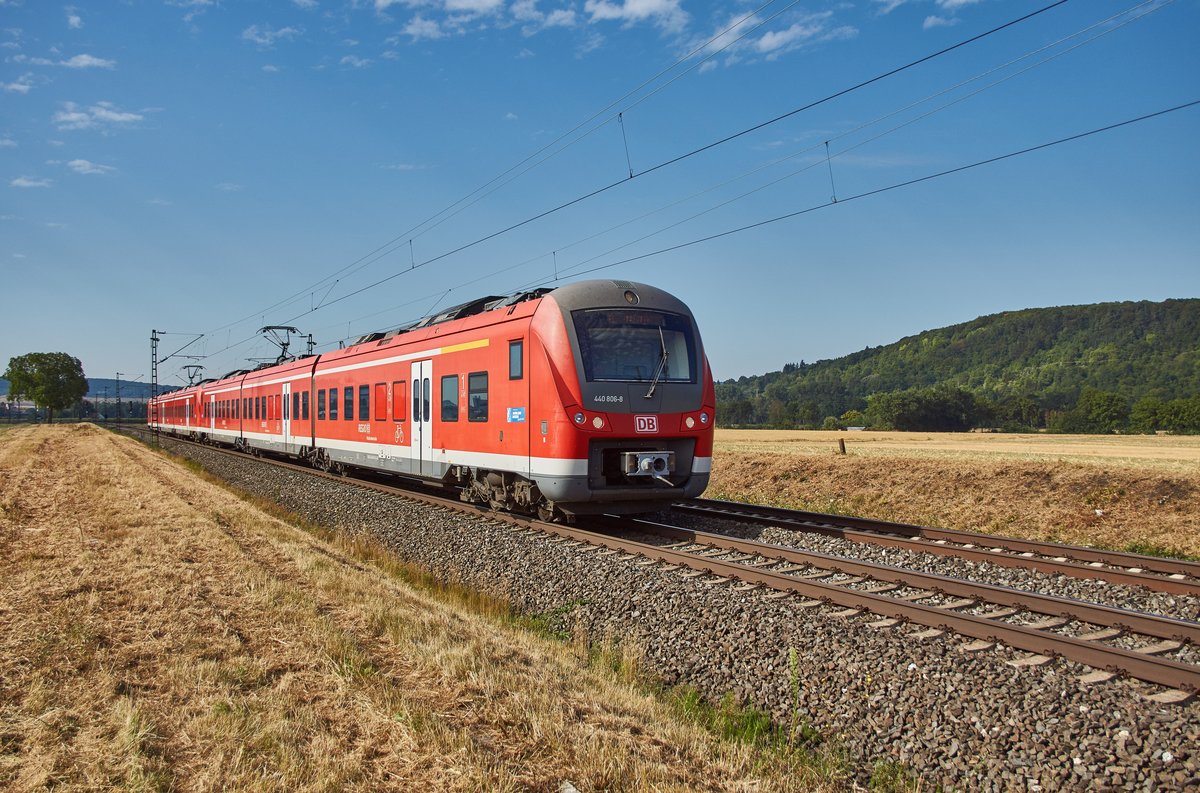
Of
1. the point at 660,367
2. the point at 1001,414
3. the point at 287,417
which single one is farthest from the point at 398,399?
the point at 1001,414

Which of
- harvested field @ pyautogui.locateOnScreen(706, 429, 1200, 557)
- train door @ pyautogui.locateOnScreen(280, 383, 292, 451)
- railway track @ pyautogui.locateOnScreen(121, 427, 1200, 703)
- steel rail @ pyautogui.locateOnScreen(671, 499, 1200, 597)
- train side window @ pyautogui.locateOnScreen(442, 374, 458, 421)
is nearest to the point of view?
railway track @ pyautogui.locateOnScreen(121, 427, 1200, 703)

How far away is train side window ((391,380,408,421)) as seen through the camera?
15.8 meters

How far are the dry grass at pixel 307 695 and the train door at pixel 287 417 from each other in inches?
669

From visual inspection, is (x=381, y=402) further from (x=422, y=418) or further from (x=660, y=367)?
(x=660, y=367)

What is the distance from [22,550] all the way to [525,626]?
6771 mm

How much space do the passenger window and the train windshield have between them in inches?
297

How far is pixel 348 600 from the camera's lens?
7227 mm

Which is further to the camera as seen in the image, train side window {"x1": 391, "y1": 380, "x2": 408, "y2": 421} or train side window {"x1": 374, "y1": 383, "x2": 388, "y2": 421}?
train side window {"x1": 374, "y1": 383, "x2": 388, "y2": 421}

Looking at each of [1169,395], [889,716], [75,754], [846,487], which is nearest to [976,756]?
[889,716]

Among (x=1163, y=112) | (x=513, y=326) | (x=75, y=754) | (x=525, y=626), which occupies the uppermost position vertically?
(x=1163, y=112)

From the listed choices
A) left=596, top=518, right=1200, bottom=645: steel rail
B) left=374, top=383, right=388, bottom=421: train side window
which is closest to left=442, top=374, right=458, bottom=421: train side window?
left=374, top=383, right=388, bottom=421: train side window

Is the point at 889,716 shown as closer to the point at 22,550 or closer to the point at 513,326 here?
the point at 513,326

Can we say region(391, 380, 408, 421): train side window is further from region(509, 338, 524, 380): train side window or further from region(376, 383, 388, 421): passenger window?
region(509, 338, 524, 380): train side window

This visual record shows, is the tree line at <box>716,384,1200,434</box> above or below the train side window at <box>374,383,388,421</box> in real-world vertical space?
below
